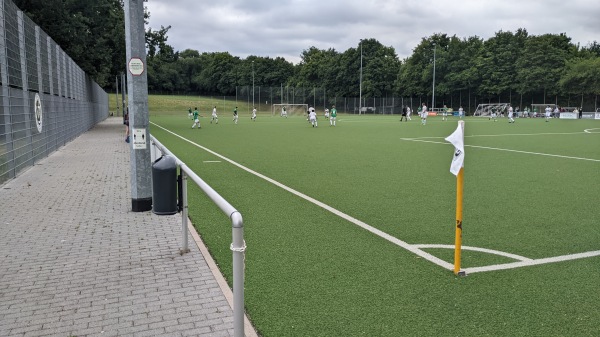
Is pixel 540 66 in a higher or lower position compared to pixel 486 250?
higher

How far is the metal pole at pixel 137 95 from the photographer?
24.9 ft

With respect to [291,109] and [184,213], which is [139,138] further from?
[291,109]

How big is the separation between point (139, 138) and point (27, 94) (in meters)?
8.02

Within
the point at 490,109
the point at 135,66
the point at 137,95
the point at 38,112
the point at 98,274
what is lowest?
the point at 98,274

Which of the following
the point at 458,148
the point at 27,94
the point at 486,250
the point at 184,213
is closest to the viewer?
the point at 458,148

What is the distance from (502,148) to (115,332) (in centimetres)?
1957

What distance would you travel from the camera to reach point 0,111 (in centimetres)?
1121

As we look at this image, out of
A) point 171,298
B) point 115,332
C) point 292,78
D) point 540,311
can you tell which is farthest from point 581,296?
point 292,78

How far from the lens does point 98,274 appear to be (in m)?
5.26

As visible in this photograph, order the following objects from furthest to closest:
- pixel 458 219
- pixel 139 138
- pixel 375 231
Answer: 1. pixel 139 138
2. pixel 375 231
3. pixel 458 219

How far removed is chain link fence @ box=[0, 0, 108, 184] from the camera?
1154cm

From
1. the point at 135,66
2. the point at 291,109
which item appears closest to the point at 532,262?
the point at 135,66

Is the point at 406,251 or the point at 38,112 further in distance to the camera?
the point at 38,112

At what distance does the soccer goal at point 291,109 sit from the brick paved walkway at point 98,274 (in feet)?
248
